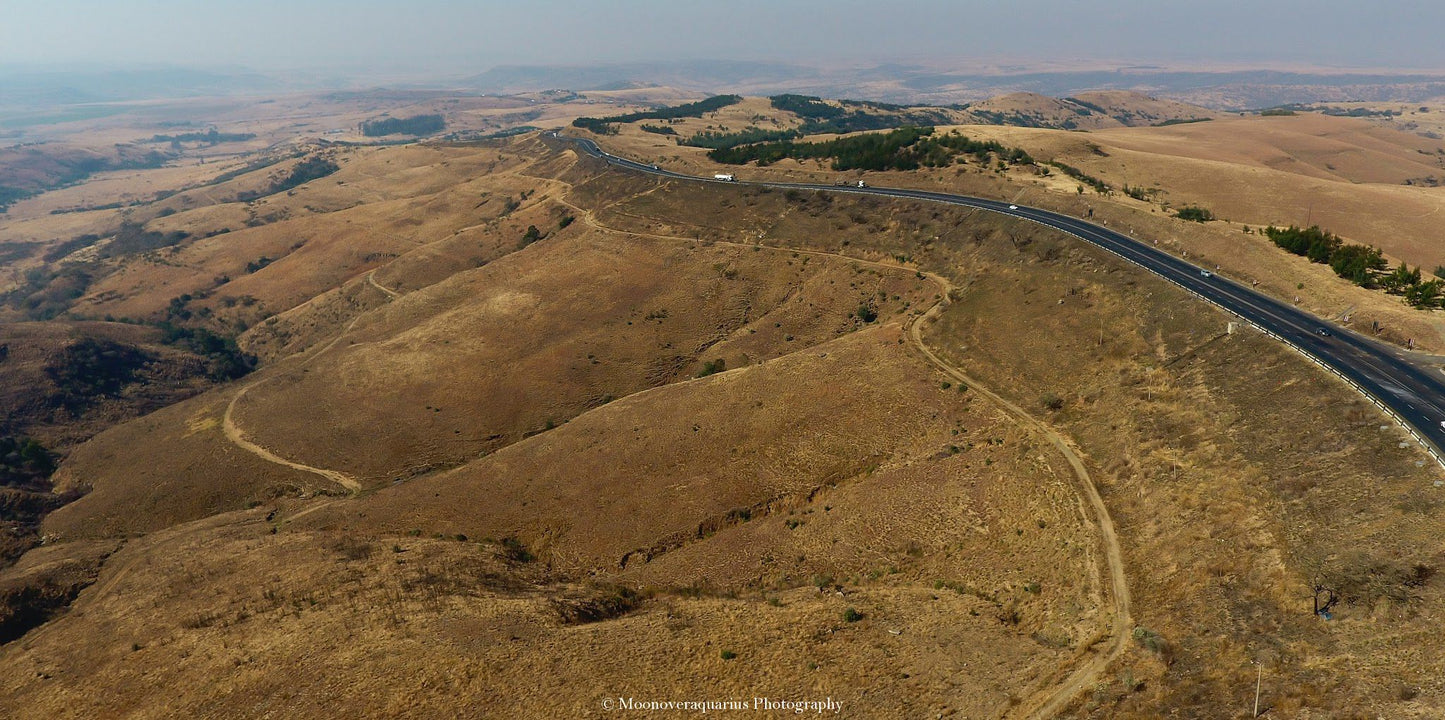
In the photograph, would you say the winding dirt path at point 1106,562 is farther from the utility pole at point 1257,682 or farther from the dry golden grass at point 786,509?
the utility pole at point 1257,682

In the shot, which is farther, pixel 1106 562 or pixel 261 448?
pixel 261 448

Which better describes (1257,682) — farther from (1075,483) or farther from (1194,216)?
(1194,216)

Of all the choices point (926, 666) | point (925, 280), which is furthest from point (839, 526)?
point (925, 280)

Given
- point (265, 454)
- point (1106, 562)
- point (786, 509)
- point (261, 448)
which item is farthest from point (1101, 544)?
point (261, 448)

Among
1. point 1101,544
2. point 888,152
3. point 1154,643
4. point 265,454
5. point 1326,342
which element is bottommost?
point 265,454

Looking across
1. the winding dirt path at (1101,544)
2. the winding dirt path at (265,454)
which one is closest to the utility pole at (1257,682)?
the winding dirt path at (1101,544)

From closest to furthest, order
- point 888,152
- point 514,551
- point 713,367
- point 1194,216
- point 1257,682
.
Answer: point 1257,682, point 514,551, point 713,367, point 1194,216, point 888,152

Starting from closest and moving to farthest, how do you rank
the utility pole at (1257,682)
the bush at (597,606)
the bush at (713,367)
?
1. the utility pole at (1257,682)
2. the bush at (597,606)
3. the bush at (713,367)

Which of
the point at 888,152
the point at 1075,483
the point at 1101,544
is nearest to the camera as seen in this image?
the point at 1101,544

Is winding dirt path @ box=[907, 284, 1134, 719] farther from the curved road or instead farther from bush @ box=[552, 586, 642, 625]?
bush @ box=[552, 586, 642, 625]
